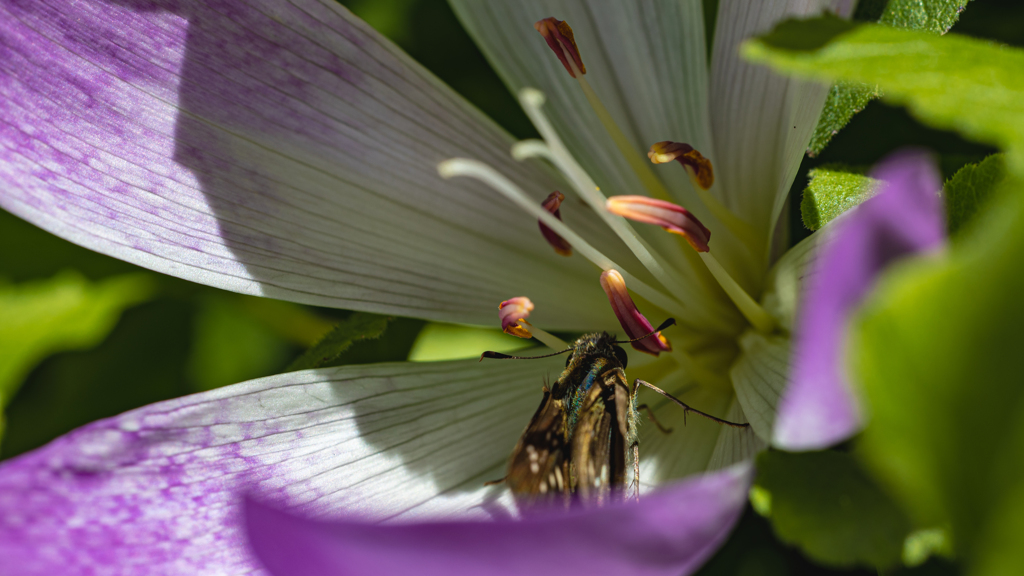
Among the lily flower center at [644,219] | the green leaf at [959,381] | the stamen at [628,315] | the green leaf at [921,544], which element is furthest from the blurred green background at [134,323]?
the green leaf at [959,381]

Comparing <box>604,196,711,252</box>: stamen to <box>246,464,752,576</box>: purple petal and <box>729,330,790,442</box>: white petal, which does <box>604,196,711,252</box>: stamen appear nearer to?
<box>729,330,790,442</box>: white petal

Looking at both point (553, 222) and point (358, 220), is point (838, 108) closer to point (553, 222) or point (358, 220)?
point (553, 222)

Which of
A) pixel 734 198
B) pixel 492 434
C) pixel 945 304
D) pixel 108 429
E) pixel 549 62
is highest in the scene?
pixel 945 304

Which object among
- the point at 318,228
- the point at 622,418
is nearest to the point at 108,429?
the point at 318,228

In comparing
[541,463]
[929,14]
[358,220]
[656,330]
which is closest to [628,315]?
[656,330]

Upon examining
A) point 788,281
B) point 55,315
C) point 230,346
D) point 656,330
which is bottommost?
point 230,346

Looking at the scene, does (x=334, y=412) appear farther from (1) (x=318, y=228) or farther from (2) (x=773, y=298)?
(2) (x=773, y=298)

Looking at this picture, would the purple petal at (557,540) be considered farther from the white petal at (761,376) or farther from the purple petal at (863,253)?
the white petal at (761,376)
